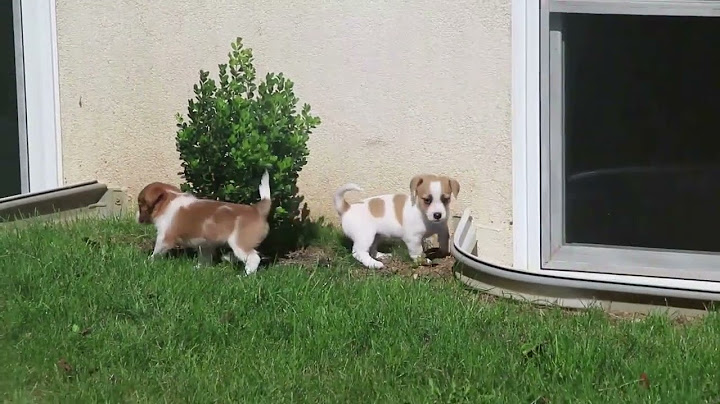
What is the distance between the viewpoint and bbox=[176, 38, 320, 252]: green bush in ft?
22.8

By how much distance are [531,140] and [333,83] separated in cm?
140

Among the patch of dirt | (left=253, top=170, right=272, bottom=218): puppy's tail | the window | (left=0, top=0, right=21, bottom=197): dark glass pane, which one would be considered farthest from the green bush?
(left=0, top=0, right=21, bottom=197): dark glass pane

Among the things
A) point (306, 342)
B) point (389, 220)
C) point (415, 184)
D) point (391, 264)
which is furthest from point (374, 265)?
point (306, 342)

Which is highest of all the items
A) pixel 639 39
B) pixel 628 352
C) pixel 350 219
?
pixel 639 39

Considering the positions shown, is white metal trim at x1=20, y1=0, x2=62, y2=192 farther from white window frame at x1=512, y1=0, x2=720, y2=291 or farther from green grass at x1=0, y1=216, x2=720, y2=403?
white window frame at x1=512, y1=0, x2=720, y2=291

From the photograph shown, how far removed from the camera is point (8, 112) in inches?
347

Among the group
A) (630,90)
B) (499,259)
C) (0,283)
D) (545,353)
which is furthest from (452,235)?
(0,283)

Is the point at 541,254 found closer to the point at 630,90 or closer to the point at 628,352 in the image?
the point at 630,90

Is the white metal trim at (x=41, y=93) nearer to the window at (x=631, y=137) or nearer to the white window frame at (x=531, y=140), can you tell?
the white window frame at (x=531, y=140)

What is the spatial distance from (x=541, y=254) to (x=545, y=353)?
182 centimetres

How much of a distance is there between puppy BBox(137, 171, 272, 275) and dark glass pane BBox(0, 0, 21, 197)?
227cm

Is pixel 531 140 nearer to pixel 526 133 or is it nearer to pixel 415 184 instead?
pixel 526 133

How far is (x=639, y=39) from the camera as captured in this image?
21.4 ft

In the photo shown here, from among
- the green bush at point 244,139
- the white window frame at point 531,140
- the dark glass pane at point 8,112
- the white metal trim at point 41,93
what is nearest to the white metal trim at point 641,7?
the white window frame at point 531,140
